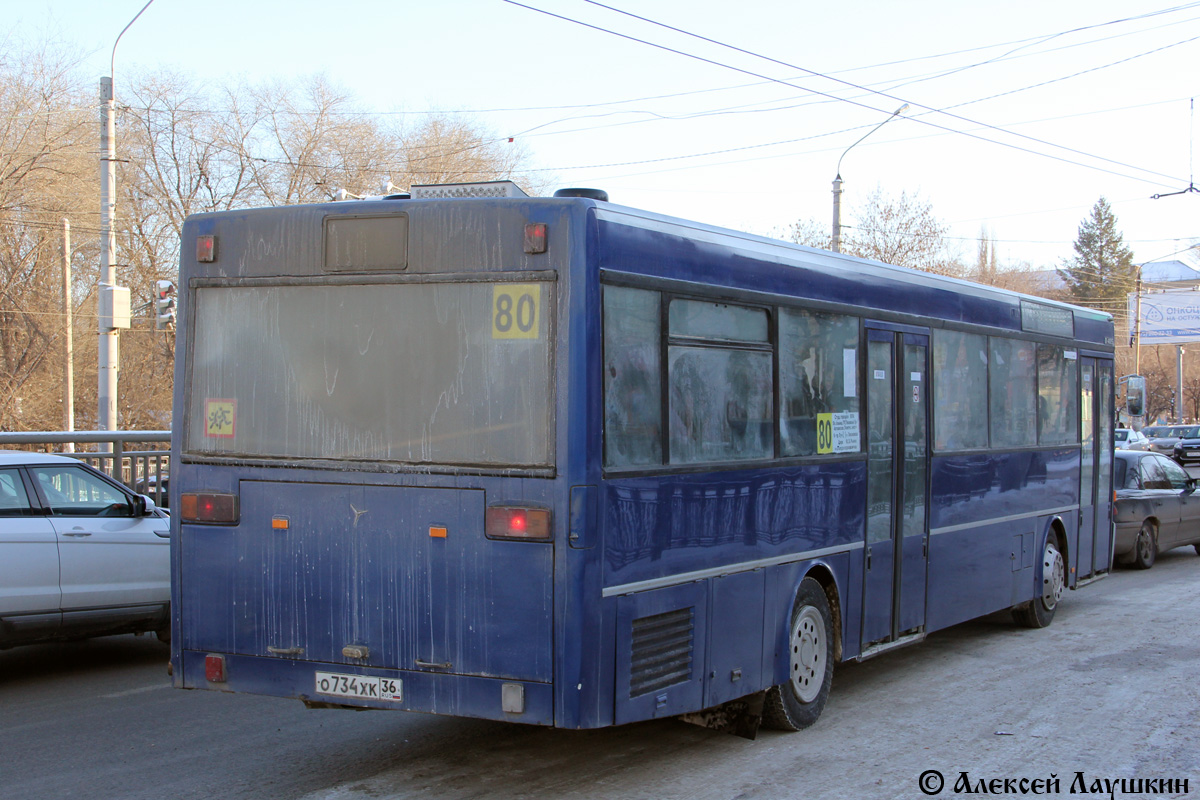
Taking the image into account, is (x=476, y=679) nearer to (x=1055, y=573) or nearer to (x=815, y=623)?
(x=815, y=623)

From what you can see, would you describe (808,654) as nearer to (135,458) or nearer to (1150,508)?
(135,458)

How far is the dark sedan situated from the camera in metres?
15.6

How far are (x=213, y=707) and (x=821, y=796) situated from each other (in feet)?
13.9

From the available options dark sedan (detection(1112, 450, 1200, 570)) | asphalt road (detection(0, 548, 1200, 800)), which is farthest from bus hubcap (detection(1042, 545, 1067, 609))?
dark sedan (detection(1112, 450, 1200, 570))

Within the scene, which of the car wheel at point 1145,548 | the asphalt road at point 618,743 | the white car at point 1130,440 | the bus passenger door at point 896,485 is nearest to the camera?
the asphalt road at point 618,743

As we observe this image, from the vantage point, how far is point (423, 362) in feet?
18.8

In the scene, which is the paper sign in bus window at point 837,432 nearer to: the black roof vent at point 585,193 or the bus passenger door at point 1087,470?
the black roof vent at point 585,193

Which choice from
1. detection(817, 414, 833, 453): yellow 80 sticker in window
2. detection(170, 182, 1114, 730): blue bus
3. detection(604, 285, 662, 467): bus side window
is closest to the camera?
detection(170, 182, 1114, 730): blue bus

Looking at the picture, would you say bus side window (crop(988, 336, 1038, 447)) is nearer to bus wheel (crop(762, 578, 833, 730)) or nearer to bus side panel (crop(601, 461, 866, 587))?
bus side panel (crop(601, 461, 866, 587))

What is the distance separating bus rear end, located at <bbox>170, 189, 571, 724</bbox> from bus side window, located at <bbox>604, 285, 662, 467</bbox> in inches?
12.4

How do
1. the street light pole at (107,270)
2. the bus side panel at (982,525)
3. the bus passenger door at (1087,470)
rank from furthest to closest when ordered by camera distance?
1. the street light pole at (107,270)
2. the bus passenger door at (1087,470)
3. the bus side panel at (982,525)

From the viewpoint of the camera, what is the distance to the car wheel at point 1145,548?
15719 millimetres

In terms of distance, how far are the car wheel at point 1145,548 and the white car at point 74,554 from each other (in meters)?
12.5

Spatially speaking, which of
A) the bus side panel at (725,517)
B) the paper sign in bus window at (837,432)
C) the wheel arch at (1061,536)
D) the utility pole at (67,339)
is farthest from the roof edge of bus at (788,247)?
the utility pole at (67,339)
